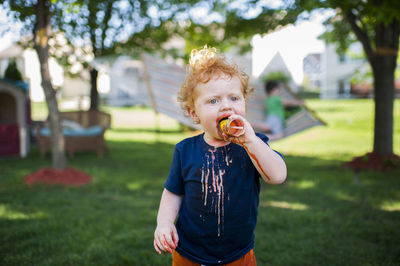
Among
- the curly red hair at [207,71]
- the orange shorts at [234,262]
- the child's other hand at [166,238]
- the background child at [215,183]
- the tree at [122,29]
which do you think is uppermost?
the tree at [122,29]

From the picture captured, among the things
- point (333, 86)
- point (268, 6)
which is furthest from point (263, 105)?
point (333, 86)

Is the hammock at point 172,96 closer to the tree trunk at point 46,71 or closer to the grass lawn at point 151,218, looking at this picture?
the grass lawn at point 151,218

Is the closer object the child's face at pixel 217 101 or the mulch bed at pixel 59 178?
the child's face at pixel 217 101

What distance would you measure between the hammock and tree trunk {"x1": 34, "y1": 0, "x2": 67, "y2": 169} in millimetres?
1897

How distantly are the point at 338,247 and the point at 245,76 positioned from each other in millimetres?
2273

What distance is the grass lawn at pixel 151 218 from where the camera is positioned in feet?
9.95

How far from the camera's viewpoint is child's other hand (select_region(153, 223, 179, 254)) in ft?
5.28

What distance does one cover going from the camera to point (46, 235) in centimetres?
351

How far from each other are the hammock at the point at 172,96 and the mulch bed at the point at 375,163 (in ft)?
3.28

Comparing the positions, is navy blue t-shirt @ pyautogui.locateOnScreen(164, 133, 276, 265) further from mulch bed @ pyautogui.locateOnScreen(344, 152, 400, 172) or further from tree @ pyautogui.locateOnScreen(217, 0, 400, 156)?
mulch bed @ pyautogui.locateOnScreen(344, 152, 400, 172)

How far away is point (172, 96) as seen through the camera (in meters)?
7.37

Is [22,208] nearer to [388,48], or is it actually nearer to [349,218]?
[349,218]

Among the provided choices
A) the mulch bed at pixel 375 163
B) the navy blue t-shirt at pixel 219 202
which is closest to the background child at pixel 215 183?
the navy blue t-shirt at pixel 219 202

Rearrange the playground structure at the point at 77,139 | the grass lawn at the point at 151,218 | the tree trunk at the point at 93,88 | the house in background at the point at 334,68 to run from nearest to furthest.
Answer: the grass lawn at the point at 151,218 < the playground structure at the point at 77,139 < the tree trunk at the point at 93,88 < the house in background at the point at 334,68
